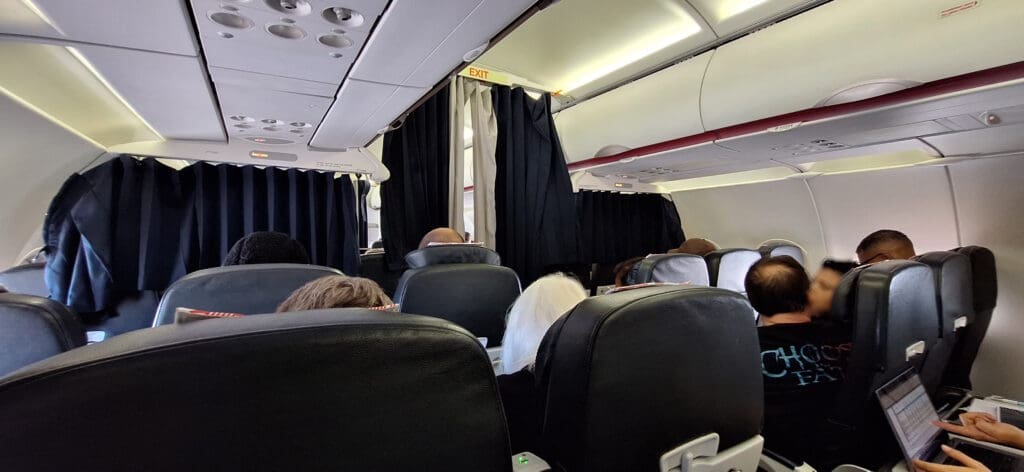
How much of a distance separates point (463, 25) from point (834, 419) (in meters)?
2.39

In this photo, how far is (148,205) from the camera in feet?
8.52

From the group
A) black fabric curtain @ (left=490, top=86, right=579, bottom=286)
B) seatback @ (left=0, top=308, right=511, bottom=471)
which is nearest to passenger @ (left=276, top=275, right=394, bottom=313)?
seatback @ (left=0, top=308, right=511, bottom=471)

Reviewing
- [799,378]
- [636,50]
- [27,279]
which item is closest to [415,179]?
[636,50]

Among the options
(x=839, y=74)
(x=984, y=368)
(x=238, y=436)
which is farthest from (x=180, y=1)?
(x=984, y=368)

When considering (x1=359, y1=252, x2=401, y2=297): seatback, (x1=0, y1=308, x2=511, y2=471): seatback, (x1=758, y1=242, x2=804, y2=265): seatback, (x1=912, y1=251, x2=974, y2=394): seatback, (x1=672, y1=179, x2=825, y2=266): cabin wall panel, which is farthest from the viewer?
(x1=672, y1=179, x2=825, y2=266): cabin wall panel

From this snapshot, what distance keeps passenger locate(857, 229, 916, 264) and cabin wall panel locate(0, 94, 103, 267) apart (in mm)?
4794

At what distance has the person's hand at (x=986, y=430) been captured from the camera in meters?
1.79

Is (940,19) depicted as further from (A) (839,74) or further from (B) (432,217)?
(B) (432,217)

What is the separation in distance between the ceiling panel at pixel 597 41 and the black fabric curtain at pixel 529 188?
320mm

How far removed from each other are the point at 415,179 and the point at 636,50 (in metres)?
2.04

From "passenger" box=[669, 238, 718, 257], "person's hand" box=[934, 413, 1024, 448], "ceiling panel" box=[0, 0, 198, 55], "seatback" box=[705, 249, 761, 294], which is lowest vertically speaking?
"person's hand" box=[934, 413, 1024, 448]

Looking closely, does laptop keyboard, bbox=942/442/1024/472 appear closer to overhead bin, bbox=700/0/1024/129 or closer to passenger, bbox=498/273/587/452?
overhead bin, bbox=700/0/1024/129

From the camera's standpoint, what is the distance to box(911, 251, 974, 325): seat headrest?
2062 millimetres

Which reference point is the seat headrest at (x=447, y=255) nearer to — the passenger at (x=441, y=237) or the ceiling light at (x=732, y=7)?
the passenger at (x=441, y=237)
